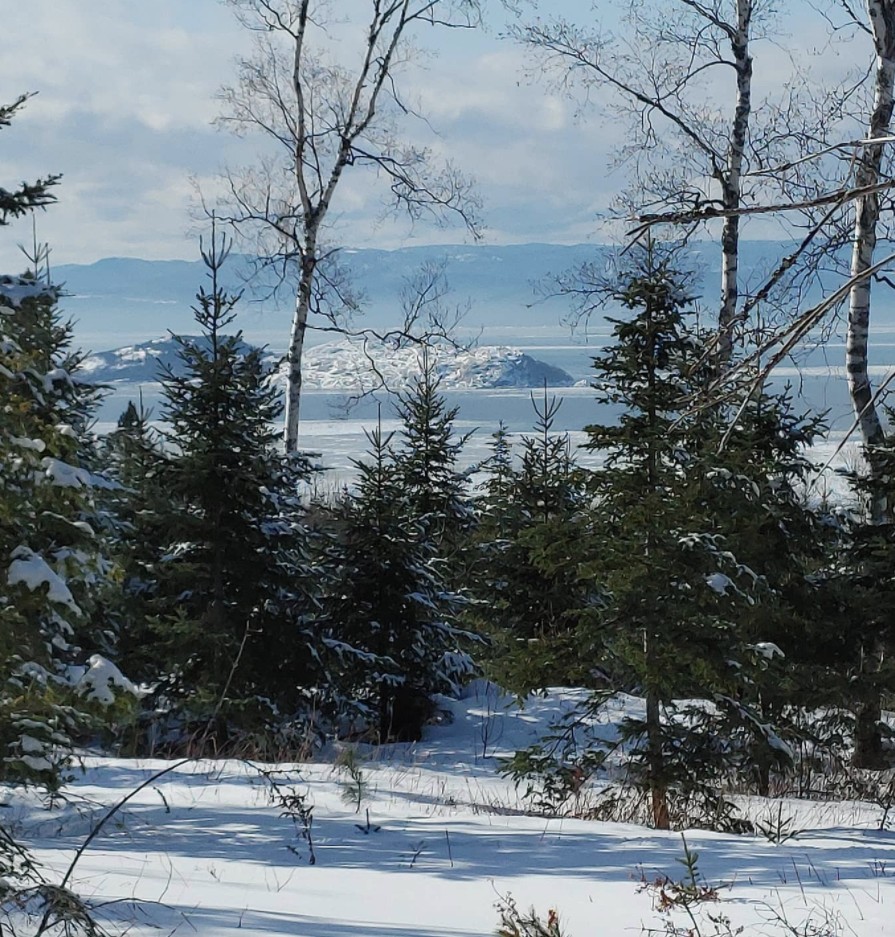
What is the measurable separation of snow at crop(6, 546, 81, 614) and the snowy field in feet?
3.59

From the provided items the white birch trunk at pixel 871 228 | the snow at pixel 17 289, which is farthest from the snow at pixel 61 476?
the white birch trunk at pixel 871 228

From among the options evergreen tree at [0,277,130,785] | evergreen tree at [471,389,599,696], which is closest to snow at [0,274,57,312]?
evergreen tree at [0,277,130,785]

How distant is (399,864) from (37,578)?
2.35m

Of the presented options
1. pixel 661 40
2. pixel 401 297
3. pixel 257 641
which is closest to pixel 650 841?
pixel 257 641

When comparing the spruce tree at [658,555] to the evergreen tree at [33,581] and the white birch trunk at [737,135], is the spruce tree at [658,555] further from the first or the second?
the white birch trunk at [737,135]

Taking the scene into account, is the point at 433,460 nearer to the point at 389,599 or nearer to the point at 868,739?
the point at 389,599

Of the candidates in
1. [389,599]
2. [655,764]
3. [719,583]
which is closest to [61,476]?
[719,583]

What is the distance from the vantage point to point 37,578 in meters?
5.14

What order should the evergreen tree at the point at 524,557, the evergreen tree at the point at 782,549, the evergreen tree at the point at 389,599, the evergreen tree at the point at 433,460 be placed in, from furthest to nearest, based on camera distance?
the evergreen tree at the point at 433,460, the evergreen tree at the point at 524,557, the evergreen tree at the point at 389,599, the evergreen tree at the point at 782,549

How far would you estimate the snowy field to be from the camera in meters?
3.91

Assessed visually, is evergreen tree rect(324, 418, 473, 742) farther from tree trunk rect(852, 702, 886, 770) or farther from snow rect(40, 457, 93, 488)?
snow rect(40, 457, 93, 488)

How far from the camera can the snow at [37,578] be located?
16.8 ft

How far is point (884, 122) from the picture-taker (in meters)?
10.9

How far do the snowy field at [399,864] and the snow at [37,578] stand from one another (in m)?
1.10
